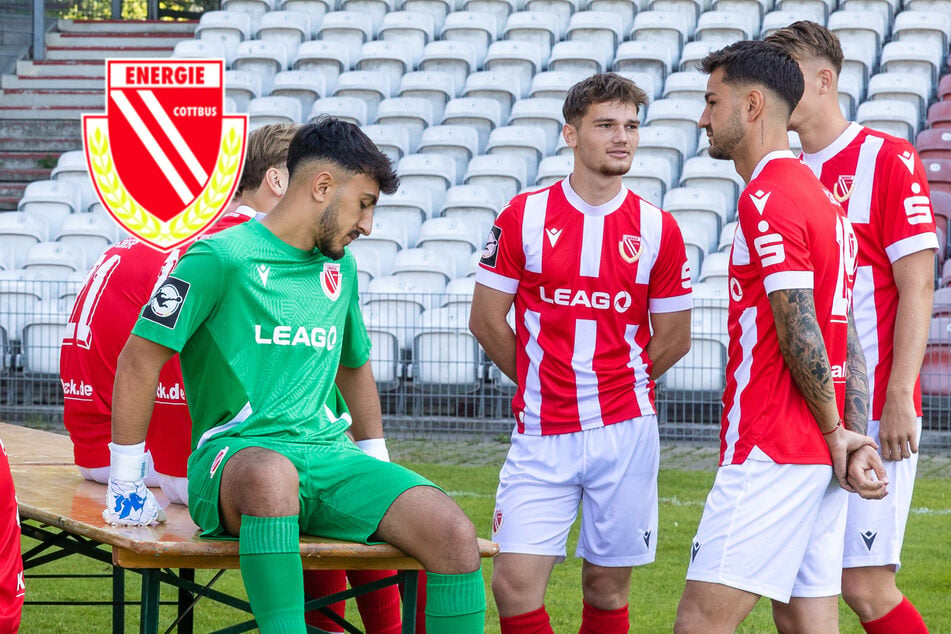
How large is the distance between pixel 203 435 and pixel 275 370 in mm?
280

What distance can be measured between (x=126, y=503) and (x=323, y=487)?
22.6 inches

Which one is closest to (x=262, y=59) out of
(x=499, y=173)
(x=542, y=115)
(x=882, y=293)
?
(x=542, y=115)

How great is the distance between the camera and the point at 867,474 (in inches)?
126

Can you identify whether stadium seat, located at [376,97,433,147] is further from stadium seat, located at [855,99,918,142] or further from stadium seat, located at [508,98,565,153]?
stadium seat, located at [855,99,918,142]

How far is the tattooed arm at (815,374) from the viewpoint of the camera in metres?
3.18

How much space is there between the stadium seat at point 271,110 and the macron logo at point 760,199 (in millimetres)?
11221

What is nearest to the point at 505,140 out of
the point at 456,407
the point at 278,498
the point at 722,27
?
the point at 722,27

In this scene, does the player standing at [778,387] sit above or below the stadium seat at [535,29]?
below

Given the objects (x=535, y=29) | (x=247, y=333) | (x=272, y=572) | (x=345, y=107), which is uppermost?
(x=535, y=29)

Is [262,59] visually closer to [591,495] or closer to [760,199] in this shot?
[591,495]

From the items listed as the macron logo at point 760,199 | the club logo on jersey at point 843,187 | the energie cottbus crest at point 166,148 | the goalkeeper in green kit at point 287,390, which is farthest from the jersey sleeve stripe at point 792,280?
the energie cottbus crest at point 166,148

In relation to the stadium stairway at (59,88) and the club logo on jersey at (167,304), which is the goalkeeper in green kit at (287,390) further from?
the stadium stairway at (59,88)

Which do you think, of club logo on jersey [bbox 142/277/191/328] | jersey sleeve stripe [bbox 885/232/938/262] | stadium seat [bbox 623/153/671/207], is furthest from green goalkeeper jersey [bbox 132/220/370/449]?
stadium seat [bbox 623/153/671/207]

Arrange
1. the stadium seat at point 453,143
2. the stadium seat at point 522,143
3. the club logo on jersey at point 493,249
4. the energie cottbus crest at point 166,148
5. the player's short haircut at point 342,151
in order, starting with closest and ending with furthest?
the player's short haircut at point 342,151
the club logo on jersey at point 493,249
the stadium seat at point 522,143
the stadium seat at point 453,143
the energie cottbus crest at point 166,148
